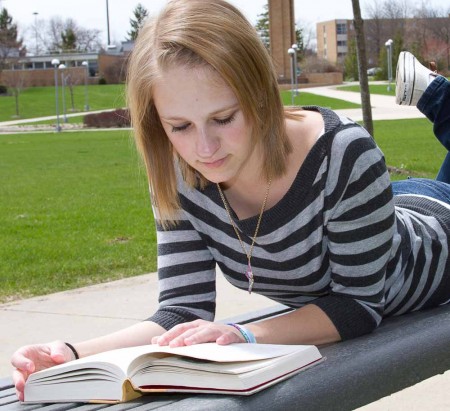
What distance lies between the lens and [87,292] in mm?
5270

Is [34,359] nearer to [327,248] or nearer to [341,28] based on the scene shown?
[327,248]

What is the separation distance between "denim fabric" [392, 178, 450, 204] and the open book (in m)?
1.18

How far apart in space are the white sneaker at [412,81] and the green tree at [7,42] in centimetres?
7105

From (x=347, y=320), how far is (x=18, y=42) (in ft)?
273

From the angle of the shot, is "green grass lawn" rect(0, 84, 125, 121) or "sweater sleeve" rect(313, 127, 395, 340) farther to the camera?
"green grass lawn" rect(0, 84, 125, 121)

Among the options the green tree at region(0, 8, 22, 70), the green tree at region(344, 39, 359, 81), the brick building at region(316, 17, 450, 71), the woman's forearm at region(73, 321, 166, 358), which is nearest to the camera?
the woman's forearm at region(73, 321, 166, 358)

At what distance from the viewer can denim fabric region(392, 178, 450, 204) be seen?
9.48ft

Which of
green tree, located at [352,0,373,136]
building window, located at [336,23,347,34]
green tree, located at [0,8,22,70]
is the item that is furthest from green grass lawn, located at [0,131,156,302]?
building window, located at [336,23,347,34]

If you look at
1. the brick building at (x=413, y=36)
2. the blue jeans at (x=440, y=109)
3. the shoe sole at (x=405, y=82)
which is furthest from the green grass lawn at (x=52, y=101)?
the blue jeans at (x=440, y=109)

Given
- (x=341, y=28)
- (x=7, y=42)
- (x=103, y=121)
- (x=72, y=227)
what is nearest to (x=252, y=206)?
(x=72, y=227)

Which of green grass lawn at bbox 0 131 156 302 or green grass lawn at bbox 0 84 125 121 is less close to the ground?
green grass lawn at bbox 0 84 125 121

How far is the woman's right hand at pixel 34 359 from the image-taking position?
1.93 metres

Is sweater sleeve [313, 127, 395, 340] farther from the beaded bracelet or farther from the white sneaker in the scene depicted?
the white sneaker

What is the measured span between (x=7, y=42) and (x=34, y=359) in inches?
3101
